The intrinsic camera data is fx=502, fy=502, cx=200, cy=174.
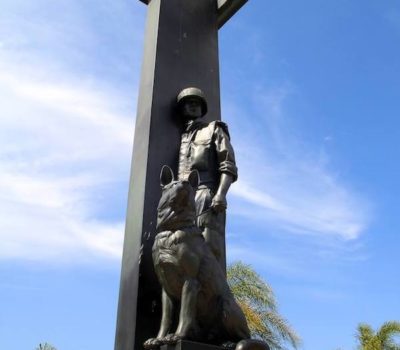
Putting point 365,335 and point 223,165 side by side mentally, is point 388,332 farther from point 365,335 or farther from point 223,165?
point 223,165

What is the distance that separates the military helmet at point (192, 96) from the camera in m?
6.36

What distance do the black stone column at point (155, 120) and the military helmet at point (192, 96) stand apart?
6.2 inches

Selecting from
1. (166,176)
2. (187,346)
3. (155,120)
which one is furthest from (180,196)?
(155,120)

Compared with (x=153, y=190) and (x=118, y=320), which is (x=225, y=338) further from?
(x=153, y=190)

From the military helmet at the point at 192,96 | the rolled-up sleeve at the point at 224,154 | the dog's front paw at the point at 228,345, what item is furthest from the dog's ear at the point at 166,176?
the dog's front paw at the point at 228,345

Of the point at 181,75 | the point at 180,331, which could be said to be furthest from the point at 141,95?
the point at 180,331

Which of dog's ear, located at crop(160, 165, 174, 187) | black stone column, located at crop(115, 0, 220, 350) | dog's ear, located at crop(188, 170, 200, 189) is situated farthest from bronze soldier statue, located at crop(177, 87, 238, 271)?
dog's ear, located at crop(160, 165, 174, 187)

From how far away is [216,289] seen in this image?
16.0 ft

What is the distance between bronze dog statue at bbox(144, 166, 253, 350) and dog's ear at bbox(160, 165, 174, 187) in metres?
0.26

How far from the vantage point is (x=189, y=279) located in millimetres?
4734

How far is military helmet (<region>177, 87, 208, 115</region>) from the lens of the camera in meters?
6.36

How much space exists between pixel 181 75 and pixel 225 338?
362 centimetres

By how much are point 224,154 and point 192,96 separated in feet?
3.01

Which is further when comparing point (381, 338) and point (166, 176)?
point (381, 338)
